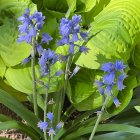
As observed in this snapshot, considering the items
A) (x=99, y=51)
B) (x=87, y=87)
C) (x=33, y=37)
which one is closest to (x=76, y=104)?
(x=87, y=87)

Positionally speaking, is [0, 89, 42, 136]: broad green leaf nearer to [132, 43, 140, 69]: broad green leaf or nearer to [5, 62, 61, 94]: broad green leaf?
[5, 62, 61, 94]: broad green leaf

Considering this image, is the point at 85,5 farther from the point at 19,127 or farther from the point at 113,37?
the point at 19,127

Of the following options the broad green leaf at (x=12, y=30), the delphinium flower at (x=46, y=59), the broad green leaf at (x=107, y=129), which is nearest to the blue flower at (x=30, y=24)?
the delphinium flower at (x=46, y=59)

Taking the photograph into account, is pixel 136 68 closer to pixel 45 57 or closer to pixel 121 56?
pixel 121 56

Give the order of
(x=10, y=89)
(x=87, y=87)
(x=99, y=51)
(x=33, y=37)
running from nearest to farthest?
(x=33, y=37) < (x=99, y=51) < (x=87, y=87) < (x=10, y=89)

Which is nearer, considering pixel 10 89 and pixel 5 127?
pixel 5 127

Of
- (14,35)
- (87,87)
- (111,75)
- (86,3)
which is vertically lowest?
(111,75)
